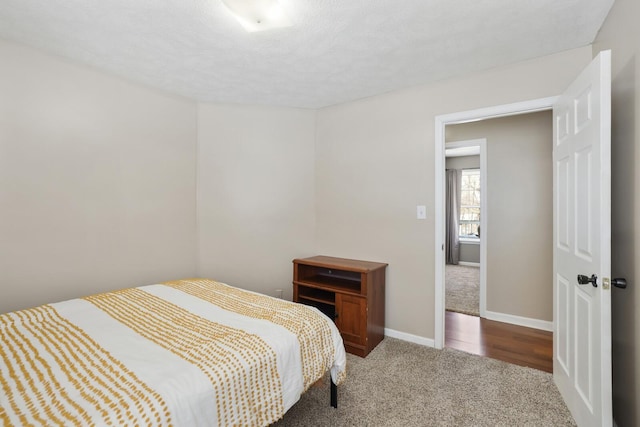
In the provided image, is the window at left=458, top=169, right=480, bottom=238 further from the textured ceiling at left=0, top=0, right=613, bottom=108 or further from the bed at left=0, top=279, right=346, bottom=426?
the bed at left=0, top=279, right=346, bottom=426

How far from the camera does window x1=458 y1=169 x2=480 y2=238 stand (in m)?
6.85

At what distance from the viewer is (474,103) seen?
2.54 m

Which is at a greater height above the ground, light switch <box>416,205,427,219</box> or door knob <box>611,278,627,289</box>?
light switch <box>416,205,427,219</box>

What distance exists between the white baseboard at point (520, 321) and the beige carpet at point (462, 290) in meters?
0.16

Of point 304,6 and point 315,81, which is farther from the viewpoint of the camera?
point 315,81

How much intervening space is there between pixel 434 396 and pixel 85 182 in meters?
2.94

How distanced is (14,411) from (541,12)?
288 centimetres

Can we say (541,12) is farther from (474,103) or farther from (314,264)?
(314,264)

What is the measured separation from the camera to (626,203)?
158 centimetres

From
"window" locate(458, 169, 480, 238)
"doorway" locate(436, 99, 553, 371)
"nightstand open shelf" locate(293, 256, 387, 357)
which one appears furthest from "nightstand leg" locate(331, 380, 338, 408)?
"window" locate(458, 169, 480, 238)

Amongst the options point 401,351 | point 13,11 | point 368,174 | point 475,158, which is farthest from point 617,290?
point 475,158

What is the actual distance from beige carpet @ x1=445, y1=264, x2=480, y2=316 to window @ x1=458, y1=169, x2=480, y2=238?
3.37 ft

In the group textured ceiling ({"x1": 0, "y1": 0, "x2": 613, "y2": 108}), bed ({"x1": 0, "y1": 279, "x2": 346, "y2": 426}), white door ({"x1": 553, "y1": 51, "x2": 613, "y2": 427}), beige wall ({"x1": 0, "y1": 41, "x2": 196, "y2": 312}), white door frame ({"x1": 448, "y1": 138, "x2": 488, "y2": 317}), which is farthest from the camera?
white door frame ({"x1": 448, "y1": 138, "x2": 488, "y2": 317})

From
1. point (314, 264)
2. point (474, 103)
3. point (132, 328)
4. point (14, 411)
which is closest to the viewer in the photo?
point (14, 411)
